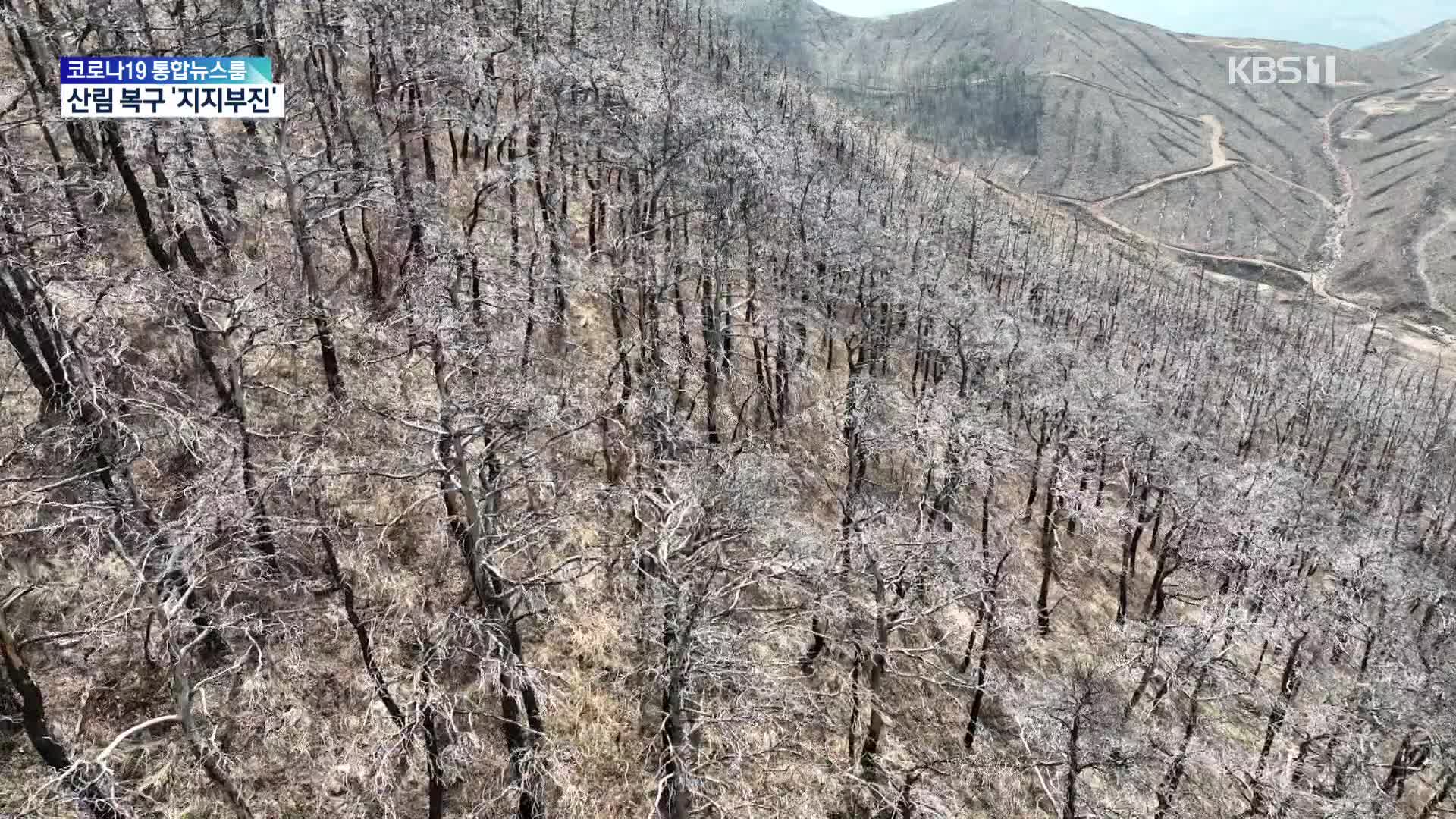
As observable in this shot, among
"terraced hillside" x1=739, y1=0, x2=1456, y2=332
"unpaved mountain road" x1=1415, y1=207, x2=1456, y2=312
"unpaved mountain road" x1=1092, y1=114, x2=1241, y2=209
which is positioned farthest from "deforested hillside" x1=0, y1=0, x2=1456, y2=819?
"unpaved mountain road" x1=1092, y1=114, x2=1241, y2=209

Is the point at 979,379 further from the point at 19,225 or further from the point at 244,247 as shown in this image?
the point at 19,225

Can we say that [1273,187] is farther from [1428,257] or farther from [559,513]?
[559,513]
